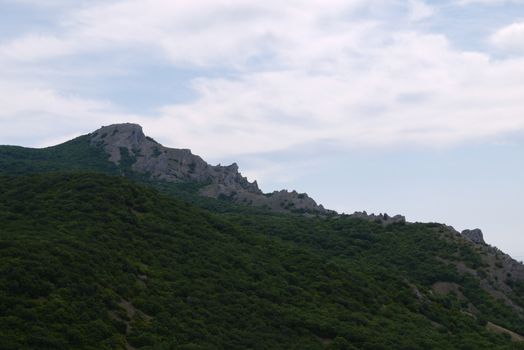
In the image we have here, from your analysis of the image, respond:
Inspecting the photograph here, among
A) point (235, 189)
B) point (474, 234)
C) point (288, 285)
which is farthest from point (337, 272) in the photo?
point (235, 189)

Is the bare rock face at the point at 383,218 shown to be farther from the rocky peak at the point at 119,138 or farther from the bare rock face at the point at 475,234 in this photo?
the rocky peak at the point at 119,138

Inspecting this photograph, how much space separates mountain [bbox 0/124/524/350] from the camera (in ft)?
119

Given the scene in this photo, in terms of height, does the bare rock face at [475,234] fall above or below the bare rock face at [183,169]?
below

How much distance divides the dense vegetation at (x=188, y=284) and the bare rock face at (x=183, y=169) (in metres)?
38.7

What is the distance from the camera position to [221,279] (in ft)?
164

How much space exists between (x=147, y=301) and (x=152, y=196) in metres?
27.4

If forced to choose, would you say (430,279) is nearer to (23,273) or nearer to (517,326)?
(517,326)

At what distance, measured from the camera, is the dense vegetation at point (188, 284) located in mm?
35562

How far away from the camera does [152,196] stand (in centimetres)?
6725

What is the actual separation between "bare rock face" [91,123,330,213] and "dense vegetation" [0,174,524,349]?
3867cm

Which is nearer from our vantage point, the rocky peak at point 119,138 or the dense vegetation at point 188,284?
the dense vegetation at point 188,284

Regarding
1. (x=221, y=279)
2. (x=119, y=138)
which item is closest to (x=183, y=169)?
(x=119, y=138)

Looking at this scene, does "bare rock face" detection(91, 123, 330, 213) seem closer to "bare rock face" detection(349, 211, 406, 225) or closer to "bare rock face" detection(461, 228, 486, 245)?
"bare rock face" detection(349, 211, 406, 225)

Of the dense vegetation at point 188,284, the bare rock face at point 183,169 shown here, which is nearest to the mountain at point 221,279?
the dense vegetation at point 188,284
